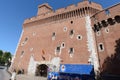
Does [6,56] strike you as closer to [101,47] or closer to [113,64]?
[101,47]

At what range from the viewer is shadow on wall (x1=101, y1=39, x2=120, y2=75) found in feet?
50.8

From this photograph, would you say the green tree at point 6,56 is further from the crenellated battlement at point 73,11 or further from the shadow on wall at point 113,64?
the shadow on wall at point 113,64

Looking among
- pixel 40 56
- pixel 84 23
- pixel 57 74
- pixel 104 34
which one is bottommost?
pixel 57 74

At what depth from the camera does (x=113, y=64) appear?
52.1 ft

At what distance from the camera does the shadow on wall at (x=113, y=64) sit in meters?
15.5

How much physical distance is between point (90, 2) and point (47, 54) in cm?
1203

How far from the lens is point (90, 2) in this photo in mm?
22031

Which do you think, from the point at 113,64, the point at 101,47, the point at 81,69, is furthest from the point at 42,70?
the point at 113,64

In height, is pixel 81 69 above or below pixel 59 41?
below

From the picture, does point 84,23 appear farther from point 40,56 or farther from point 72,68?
point 40,56

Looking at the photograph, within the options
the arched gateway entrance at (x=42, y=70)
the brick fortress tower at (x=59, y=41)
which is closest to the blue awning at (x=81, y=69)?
the brick fortress tower at (x=59, y=41)

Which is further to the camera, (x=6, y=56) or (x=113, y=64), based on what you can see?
(x=6, y=56)

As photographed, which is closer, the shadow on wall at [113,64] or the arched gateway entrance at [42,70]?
the shadow on wall at [113,64]

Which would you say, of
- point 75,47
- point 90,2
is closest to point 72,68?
point 75,47
